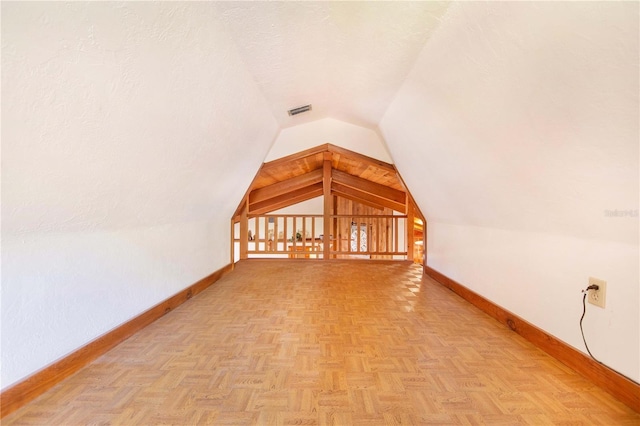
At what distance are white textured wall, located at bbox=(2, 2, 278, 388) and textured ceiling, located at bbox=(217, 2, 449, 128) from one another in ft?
0.46

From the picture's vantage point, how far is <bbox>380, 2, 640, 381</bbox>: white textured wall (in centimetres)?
97

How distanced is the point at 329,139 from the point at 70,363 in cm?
321

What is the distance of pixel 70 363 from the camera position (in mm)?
1492

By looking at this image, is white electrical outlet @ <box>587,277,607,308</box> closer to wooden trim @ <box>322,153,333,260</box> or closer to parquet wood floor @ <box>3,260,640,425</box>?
parquet wood floor @ <box>3,260,640,425</box>

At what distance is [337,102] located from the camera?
2744mm

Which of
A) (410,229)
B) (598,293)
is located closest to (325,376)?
(598,293)

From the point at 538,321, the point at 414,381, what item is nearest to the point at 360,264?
the point at 538,321

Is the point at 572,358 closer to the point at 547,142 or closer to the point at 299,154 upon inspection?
the point at 547,142

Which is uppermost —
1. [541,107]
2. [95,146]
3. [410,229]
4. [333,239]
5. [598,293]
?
[541,107]

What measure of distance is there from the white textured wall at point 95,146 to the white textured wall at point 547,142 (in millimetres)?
1219

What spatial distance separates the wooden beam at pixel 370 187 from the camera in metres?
5.79

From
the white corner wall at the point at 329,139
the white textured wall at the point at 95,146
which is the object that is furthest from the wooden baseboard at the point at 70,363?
the white corner wall at the point at 329,139

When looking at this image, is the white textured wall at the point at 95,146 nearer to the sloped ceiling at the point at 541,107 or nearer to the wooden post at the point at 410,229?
the sloped ceiling at the point at 541,107

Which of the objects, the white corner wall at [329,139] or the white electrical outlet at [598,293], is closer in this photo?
the white electrical outlet at [598,293]
